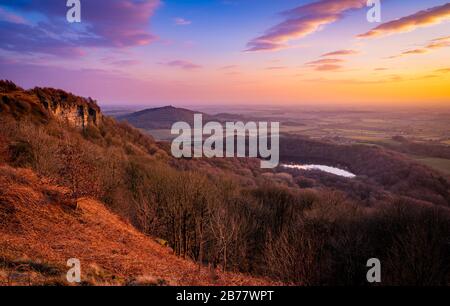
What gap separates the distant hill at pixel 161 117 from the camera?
15807cm

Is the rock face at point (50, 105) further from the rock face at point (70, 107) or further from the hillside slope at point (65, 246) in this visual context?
the hillside slope at point (65, 246)

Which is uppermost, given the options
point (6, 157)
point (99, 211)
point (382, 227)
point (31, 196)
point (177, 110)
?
point (177, 110)

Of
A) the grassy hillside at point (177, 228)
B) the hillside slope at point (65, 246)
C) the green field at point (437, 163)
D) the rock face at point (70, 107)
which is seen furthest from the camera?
the green field at point (437, 163)

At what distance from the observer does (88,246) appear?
525 inches

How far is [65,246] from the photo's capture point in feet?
42.0

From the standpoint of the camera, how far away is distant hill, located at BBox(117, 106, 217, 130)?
519ft

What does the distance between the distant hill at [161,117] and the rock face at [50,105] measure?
235ft

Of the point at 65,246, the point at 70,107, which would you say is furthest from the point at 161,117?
the point at 65,246

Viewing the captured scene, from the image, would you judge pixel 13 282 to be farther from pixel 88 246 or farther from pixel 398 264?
pixel 398 264

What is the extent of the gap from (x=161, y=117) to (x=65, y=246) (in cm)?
16633

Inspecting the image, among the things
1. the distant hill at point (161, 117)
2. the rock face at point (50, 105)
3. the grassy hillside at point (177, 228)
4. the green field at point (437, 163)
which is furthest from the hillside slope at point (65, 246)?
the distant hill at point (161, 117)

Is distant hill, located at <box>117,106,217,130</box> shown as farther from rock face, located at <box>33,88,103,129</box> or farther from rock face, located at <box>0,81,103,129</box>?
rock face, located at <box>33,88,103,129</box>
